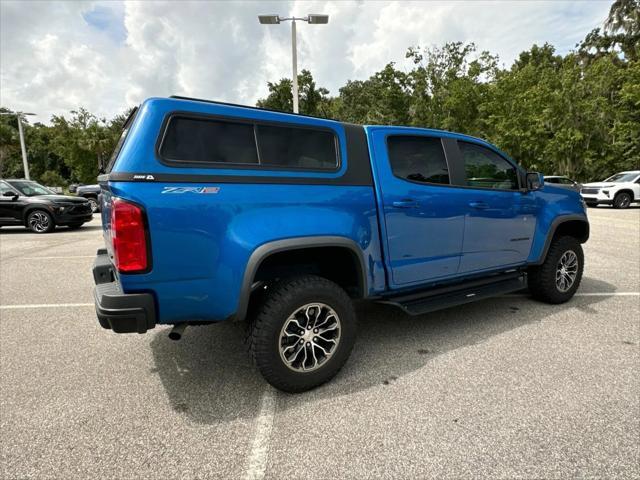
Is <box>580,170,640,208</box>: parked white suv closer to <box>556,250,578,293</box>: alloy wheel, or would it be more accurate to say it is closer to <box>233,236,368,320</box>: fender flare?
<box>556,250,578,293</box>: alloy wheel

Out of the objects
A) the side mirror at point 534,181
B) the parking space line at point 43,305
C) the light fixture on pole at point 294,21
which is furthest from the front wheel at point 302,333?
the light fixture on pole at point 294,21

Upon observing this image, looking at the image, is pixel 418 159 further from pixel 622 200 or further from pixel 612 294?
pixel 622 200

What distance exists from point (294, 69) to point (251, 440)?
12.5 metres

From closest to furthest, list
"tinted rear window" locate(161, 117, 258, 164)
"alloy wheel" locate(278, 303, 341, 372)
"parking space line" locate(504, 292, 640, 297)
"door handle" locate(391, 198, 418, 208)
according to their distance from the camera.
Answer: "tinted rear window" locate(161, 117, 258, 164) → "alloy wheel" locate(278, 303, 341, 372) → "door handle" locate(391, 198, 418, 208) → "parking space line" locate(504, 292, 640, 297)

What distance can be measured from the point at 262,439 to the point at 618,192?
19934 mm

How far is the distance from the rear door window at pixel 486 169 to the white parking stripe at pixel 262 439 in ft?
8.52

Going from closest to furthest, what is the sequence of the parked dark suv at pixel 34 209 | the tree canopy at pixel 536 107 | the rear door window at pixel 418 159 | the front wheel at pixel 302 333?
the front wheel at pixel 302 333
the rear door window at pixel 418 159
the parked dark suv at pixel 34 209
the tree canopy at pixel 536 107

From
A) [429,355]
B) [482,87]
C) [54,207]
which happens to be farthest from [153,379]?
[482,87]

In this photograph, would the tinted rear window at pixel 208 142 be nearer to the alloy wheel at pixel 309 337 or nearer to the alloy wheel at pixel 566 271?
the alloy wheel at pixel 309 337

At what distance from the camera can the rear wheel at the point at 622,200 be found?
16750mm

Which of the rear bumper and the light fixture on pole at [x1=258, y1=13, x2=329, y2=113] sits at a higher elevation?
the light fixture on pole at [x1=258, y1=13, x2=329, y2=113]

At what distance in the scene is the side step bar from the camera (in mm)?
3246

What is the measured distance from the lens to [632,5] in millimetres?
32750

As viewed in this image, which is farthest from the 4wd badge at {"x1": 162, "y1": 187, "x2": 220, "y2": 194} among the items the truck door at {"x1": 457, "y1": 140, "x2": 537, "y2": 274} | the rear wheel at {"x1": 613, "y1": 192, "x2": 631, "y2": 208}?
the rear wheel at {"x1": 613, "y1": 192, "x2": 631, "y2": 208}
